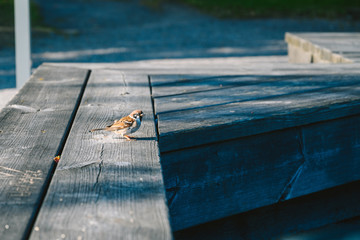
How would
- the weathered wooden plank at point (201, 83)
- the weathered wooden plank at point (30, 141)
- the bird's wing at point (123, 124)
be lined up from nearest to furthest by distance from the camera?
the weathered wooden plank at point (30, 141) < the bird's wing at point (123, 124) < the weathered wooden plank at point (201, 83)

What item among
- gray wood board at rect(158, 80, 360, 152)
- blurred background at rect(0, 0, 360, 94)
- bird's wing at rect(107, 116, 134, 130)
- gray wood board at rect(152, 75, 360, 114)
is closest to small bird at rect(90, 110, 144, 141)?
bird's wing at rect(107, 116, 134, 130)

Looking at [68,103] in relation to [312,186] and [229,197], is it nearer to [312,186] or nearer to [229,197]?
[229,197]

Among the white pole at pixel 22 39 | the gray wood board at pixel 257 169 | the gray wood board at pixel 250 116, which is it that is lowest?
the gray wood board at pixel 257 169

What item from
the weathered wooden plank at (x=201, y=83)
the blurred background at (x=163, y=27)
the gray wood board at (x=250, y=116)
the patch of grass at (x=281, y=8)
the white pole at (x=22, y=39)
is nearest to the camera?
the gray wood board at (x=250, y=116)

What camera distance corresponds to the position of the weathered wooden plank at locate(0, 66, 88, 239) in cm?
125

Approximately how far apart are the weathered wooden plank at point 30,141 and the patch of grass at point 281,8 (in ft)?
42.1

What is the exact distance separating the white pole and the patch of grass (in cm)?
1177

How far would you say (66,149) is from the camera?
1.72 metres

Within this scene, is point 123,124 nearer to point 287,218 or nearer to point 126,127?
point 126,127

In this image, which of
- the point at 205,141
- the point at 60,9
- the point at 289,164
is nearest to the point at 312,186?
the point at 289,164

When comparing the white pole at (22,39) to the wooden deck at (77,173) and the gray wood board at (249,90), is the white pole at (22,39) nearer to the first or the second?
the wooden deck at (77,173)

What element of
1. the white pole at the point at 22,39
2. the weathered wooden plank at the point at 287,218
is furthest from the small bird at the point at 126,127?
the white pole at the point at 22,39

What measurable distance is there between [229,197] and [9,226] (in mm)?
1190

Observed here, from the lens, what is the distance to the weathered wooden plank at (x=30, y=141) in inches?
49.1
